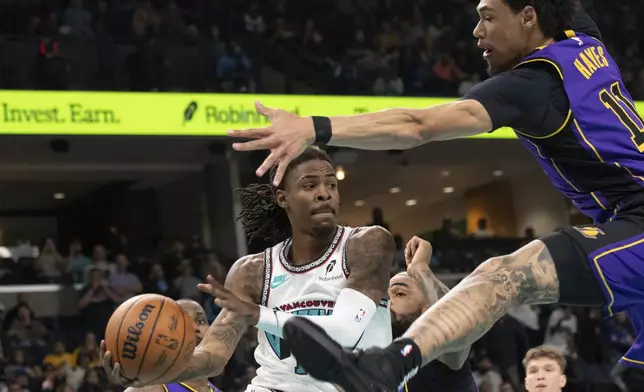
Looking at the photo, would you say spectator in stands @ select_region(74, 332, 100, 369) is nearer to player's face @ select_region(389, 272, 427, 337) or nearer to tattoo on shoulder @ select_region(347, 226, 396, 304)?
player's face @ select_region(389, 272, 427, 337)

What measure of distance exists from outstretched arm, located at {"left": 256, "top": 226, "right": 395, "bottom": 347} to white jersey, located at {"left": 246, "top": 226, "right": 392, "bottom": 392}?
0.27 feet

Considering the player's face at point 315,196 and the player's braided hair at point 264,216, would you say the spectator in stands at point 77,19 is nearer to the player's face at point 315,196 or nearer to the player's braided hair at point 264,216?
the player's braided hair at point 264,216

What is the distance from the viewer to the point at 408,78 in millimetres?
16328

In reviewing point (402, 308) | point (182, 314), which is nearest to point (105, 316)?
point (402, 308)

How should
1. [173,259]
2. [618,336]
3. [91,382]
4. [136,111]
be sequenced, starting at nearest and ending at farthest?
[91,382], [136,111], [173,259], [618,336]

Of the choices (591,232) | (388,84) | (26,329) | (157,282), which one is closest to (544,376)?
(591,232)

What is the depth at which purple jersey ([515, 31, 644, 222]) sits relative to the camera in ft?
13.0

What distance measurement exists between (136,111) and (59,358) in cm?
342

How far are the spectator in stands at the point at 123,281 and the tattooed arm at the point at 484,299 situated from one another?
32.7 feet

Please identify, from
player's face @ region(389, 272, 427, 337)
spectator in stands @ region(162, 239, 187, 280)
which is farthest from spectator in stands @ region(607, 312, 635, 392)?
player's face @ region(389, 272, 427, 337)

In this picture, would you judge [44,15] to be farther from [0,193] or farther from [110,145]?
[0,193]

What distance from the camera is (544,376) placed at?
20.6 feet

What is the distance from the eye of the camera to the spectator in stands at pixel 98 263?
13666mm

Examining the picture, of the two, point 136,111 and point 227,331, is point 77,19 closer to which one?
point 136,111
